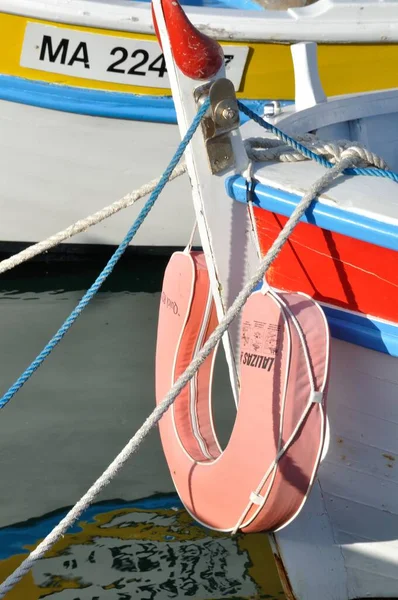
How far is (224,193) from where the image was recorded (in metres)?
2.58

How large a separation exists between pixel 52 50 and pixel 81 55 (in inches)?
5.6

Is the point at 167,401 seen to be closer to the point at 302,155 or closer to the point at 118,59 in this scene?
the point at 302,155

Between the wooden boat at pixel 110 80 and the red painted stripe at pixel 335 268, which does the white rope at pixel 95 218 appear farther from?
the wooden boat at pixel 110 80

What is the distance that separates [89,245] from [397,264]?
10.7ft

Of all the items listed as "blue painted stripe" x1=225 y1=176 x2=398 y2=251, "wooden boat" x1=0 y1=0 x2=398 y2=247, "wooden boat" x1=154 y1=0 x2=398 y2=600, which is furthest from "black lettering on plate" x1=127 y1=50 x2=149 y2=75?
"blue painted stripe" x1=225 y1=176 x2=398 y2=251

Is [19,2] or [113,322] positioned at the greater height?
[19,2]

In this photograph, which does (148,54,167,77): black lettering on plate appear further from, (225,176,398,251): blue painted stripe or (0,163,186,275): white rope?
(225,176,398,251): blue painted stripe

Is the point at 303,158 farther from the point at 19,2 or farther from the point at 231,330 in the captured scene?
the point at 19,2

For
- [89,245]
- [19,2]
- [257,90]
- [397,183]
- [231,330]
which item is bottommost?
[231,330]

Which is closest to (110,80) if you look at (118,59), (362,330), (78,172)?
(118,59)

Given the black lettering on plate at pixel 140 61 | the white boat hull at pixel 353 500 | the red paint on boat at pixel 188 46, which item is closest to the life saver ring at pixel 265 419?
the white boat hull at pixel 353 500

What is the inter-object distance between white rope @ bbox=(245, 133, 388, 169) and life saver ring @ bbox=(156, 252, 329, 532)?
38 cm

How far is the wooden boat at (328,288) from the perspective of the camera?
2.42 m

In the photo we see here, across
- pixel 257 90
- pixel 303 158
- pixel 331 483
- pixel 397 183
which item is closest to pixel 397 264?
pixel 397 183
